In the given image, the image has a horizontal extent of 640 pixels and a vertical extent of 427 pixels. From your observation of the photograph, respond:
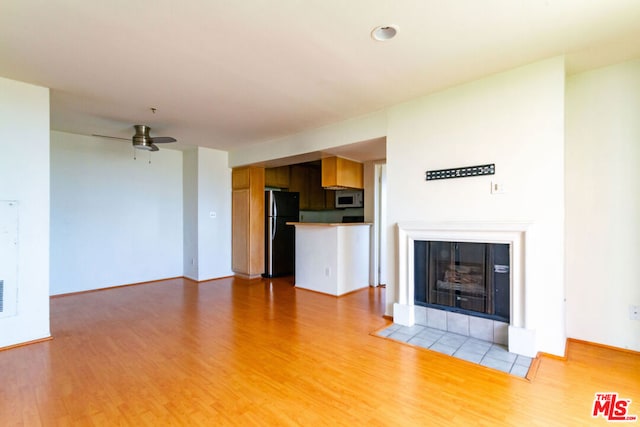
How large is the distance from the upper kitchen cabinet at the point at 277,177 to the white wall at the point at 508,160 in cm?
331

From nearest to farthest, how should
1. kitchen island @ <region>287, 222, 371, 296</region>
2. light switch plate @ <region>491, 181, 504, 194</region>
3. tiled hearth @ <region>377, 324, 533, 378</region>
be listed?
tiled hearth @ <region>377, 324, 533, 378</region>, light switch plate @ <region>491, 181, 504, 194</region>, kitchen island @ <region>287, 222, 371, 296</region>

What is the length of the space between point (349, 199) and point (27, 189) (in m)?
4.48

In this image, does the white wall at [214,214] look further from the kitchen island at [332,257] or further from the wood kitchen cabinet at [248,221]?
the kitchen island at [332,257]

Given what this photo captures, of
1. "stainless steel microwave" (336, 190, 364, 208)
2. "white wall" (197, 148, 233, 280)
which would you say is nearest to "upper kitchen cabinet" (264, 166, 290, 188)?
"white wall" (197, 148, 233, 280)

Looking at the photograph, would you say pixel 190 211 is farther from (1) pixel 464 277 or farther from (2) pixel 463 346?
(2) pixel 463 346

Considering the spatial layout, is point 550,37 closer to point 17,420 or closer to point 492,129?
point 492,129

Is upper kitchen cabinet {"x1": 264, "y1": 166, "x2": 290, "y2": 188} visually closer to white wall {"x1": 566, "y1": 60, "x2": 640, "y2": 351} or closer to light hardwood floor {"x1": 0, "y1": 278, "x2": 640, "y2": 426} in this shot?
light hardwood floor {"x1": 0, "y1": 278, "x2": 640, "y2": 426}

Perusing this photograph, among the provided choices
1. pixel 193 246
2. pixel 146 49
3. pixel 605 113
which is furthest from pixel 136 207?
pixel 605 113

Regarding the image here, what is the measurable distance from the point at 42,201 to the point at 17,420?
1.92 metres

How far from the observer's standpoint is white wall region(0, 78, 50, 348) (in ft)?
8.79

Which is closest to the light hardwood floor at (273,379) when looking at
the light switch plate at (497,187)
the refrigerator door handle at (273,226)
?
the light switch plate at (497,187)

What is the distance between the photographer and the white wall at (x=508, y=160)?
2.40 meters

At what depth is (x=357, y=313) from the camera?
11.7 feet

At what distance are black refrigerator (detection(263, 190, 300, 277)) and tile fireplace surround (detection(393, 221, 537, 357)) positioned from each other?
3.03 meters
